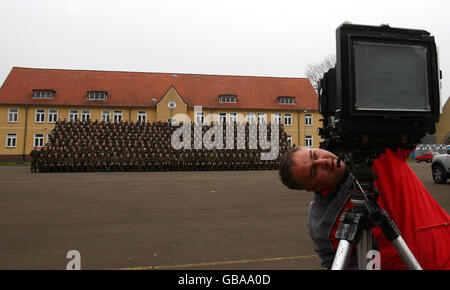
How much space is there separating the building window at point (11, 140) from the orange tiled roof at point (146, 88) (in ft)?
13.9

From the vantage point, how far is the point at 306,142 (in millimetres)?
45844

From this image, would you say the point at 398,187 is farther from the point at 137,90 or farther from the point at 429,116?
the point at 137,90

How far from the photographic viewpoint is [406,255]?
64.3 inches

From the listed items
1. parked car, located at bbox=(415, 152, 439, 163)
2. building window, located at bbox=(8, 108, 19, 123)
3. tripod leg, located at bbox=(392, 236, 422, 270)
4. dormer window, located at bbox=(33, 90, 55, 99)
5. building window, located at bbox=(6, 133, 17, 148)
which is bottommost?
Result: tripod leg, located at bbox=(392, 236, 422, 270)

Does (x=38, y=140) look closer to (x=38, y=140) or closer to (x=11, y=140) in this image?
(x=38, y=140)

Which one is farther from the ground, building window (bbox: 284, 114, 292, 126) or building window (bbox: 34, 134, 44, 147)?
building window (bbox: 284, 114, 292, 126)

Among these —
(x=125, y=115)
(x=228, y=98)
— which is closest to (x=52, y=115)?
(x=125, y=115)

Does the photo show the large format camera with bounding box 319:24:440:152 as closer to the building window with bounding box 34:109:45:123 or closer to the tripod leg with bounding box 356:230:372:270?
the tripod leg with bounding box 356:230:372:270

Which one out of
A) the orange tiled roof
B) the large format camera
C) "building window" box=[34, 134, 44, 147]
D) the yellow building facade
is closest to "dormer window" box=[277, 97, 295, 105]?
the orange tiled roof

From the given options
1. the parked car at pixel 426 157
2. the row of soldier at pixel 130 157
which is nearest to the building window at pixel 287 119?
the parked car at pixel 426 157

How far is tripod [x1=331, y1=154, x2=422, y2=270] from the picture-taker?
5.28 feet

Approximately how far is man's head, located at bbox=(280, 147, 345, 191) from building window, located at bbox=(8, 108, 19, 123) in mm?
47006

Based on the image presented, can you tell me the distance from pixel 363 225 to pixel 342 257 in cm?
22

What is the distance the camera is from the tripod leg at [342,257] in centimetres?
156
